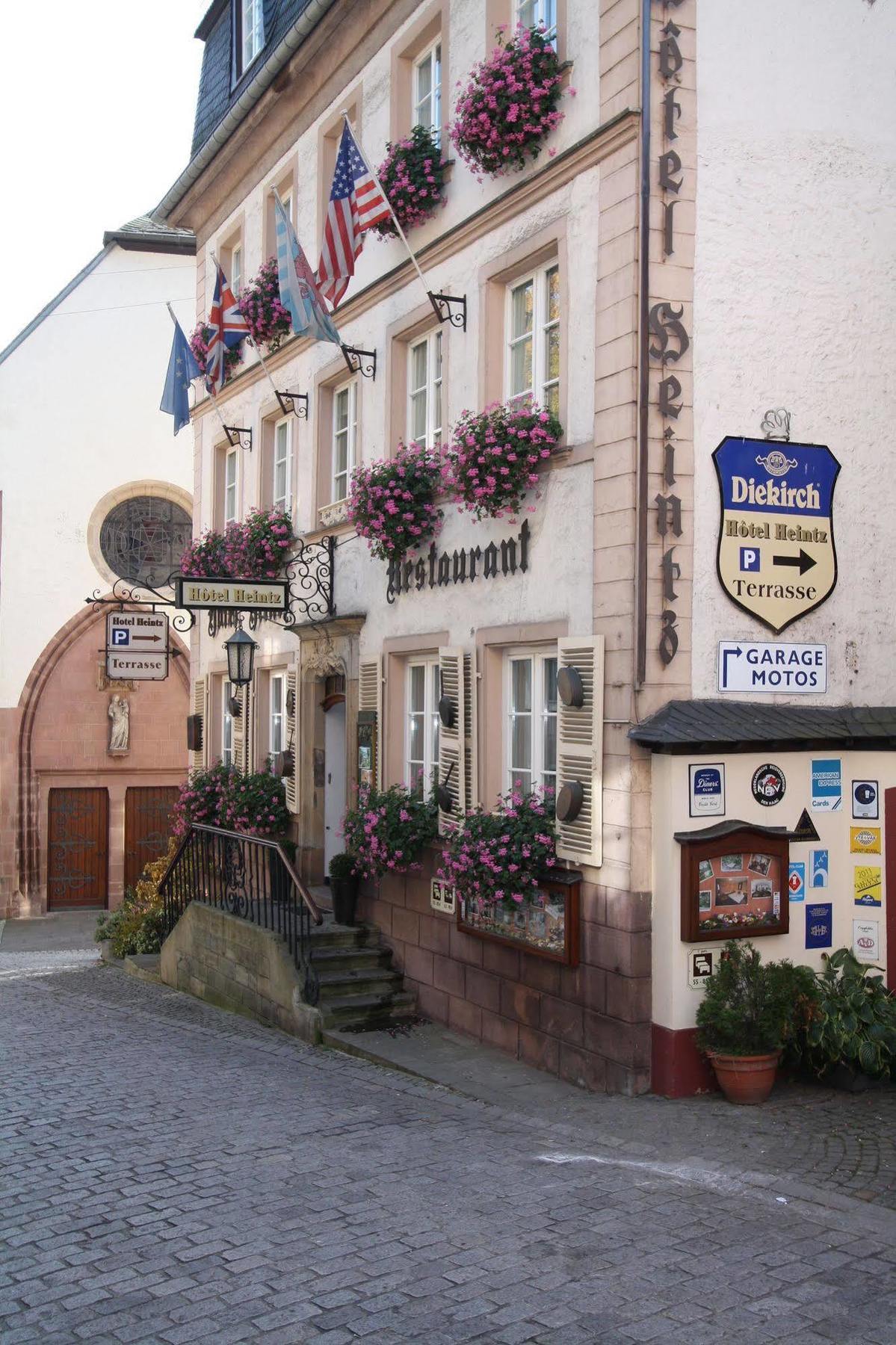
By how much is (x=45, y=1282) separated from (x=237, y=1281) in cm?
74

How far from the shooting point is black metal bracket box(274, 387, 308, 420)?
1359 centimetres

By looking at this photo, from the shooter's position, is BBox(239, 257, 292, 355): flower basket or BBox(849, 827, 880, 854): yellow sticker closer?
BBox(849, 827, 880, 854): yellow sticker

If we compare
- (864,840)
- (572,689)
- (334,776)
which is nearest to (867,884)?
(864,840)

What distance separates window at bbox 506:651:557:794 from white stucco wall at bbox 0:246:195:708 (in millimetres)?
16232

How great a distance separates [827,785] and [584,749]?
1532mm

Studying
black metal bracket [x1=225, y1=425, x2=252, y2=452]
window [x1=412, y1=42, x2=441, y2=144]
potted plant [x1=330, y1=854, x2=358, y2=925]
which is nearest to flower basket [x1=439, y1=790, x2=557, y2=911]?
potted plant [x1=330, y1=854, x2=358, y2=925]

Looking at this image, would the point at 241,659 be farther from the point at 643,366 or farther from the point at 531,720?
the point at 643,366

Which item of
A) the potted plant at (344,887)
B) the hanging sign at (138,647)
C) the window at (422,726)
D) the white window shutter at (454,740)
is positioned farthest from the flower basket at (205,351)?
the white window shutter at (454,740)

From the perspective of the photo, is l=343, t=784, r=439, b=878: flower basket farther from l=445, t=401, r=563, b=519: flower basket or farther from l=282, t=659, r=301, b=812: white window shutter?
l=282, t=659, r=301, b=812: white window shutter

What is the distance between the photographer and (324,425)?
13250mm

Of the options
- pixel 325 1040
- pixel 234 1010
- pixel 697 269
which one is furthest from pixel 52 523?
pixel 697 269

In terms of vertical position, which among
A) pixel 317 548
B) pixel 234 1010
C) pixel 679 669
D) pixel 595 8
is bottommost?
pixel 234 1010

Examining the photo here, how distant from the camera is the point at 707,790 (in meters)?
7.70

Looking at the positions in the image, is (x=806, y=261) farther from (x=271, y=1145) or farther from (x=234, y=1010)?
(x=234, y=1010)
